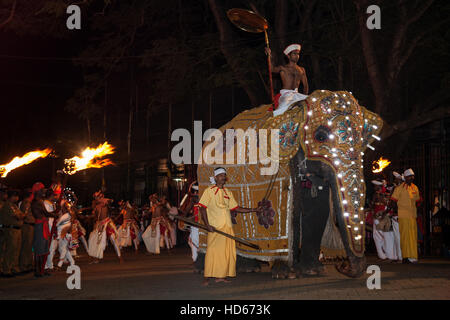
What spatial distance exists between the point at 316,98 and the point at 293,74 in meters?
1.21

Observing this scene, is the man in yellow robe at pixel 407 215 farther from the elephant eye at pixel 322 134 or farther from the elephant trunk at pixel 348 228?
the elephant eye at pixel 322 134

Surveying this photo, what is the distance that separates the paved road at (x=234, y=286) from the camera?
8750mm

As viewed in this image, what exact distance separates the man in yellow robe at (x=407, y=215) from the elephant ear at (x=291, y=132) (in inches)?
188

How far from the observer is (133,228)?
21547mm

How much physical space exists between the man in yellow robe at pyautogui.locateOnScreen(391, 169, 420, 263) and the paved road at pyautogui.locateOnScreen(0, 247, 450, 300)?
720mm

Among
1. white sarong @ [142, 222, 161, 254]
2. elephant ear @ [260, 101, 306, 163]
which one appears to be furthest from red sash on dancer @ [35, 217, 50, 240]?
white sarong @ [142, 222, 161, 254]

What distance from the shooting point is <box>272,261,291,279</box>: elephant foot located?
35.6 ft

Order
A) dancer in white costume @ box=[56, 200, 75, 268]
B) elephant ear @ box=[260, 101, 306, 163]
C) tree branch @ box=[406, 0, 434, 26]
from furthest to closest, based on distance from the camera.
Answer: tree branch @ box=[406, 0, 434, 26] → dancer in white costume @ box=[56, 200, 75, 268] → elephant ear @ box=[260, 101, 306, 163]

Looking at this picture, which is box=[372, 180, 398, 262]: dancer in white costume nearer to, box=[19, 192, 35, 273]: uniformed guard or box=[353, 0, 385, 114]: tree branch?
box=[353, 0, 385, 114]: tree branch

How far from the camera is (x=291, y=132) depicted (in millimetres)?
10664

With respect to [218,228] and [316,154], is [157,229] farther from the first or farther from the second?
[316,154]

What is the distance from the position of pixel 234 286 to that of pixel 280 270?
123cm

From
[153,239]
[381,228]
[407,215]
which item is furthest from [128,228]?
[407,215]

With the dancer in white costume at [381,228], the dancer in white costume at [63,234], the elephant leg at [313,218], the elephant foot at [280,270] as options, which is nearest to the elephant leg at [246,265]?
the elephant foot at [280,270]
